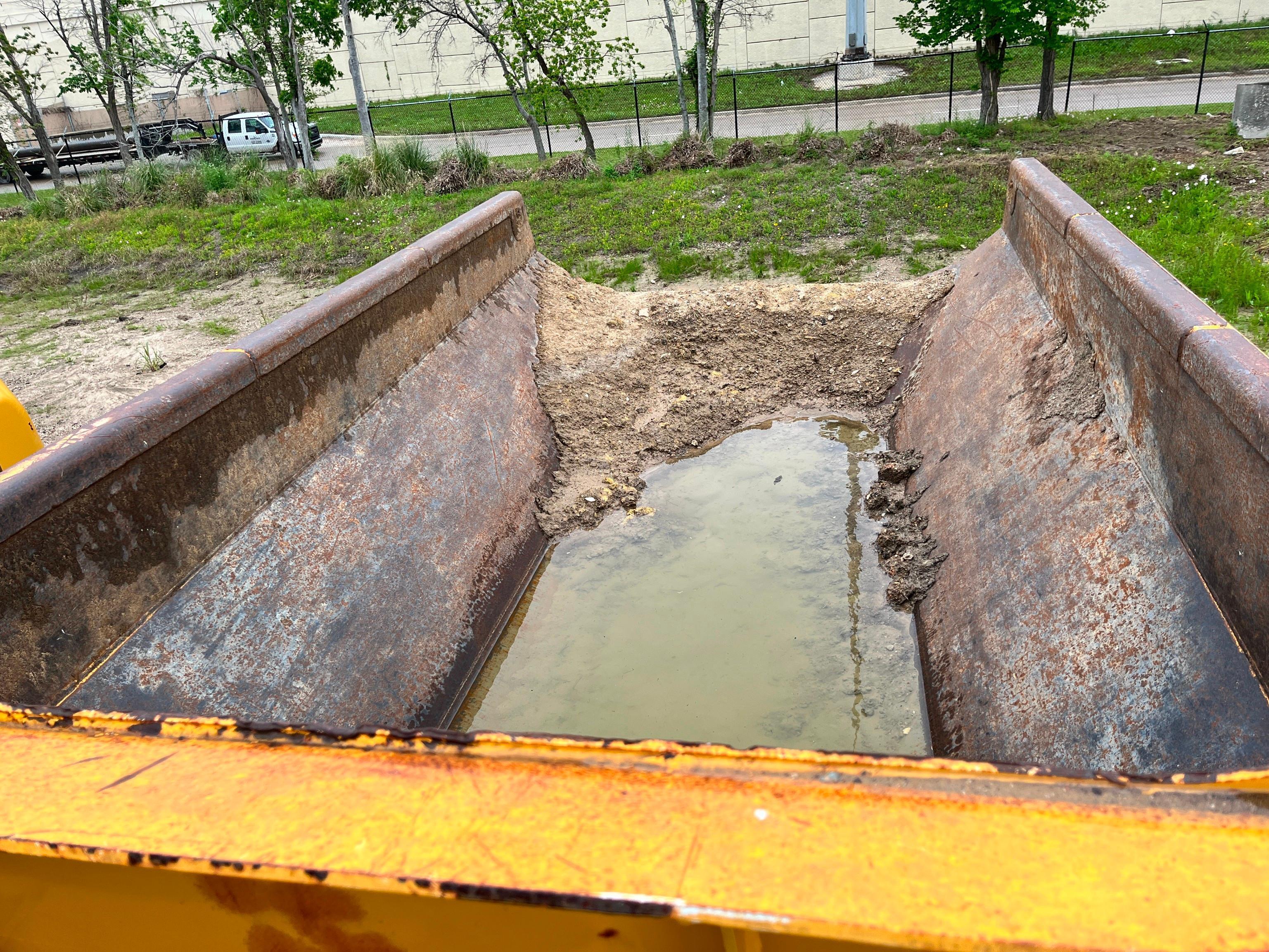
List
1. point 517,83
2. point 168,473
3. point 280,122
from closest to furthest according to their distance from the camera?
1. point 168,473
2. point 517,83
3. point 280,122

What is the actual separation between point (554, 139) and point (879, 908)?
21.6 m

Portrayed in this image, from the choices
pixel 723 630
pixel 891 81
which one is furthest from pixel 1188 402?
pixel 891 81

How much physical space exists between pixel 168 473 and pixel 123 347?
6587 millimetres

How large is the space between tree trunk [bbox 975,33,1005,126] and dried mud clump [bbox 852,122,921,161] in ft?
4.71

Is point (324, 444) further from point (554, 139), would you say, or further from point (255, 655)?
point (554, 139)

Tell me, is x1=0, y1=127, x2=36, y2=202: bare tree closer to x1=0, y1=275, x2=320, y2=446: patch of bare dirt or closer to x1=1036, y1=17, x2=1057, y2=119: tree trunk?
x1=0, y1=275, x2=320, y2=446: patch of bare dirt

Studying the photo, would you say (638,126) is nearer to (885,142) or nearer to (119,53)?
(885,142)

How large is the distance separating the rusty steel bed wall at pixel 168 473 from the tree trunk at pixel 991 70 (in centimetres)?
1186

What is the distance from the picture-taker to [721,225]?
369 inches

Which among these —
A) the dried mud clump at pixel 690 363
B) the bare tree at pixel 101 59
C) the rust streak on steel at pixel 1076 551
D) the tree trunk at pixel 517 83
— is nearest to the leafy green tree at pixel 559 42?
the tree trunk at pixel 517 83

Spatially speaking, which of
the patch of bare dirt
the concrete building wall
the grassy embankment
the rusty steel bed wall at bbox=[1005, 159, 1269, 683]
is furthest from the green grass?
the rusty steel bed wall at bbox=[1005, 159, 1269, 683]

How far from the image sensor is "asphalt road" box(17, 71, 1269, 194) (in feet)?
53.2

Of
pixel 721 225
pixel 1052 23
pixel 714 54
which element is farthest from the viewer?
pixel 714 54

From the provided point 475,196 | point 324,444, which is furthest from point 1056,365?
point 475,196
